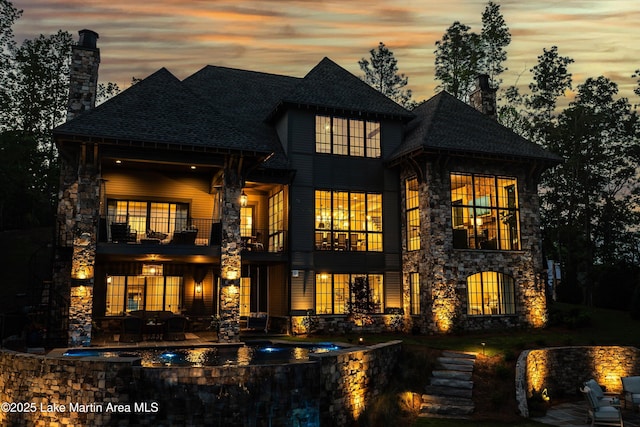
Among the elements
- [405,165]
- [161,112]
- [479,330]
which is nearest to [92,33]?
[161,112]

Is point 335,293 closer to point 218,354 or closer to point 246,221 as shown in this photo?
point 246,221

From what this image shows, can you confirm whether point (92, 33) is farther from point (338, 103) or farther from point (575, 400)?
point (575, 400)

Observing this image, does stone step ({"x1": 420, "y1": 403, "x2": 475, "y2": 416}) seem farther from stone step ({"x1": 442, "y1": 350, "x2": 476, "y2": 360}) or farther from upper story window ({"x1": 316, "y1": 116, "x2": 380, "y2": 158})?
upper story window ({"x1": 316, "y1": 116, "x2": 380, "y2": 158})

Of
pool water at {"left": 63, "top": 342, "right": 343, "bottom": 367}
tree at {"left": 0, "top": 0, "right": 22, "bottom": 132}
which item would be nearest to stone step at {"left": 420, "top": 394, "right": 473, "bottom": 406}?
pool water at {"left": 63, "top": 342, "right": 343, "bottom": 367}

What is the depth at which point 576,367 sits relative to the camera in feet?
53.2

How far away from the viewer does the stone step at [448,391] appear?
1341cm

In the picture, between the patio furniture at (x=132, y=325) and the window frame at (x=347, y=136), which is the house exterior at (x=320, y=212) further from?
the patio furniture at (x=132, y=325)

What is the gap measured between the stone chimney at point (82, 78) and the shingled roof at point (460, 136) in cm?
1248

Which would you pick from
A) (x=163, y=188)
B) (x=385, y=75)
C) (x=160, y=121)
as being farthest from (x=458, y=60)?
(x=160, y=121)

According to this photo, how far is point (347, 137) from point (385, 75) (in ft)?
71.0

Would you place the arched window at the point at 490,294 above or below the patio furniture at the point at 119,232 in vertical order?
below

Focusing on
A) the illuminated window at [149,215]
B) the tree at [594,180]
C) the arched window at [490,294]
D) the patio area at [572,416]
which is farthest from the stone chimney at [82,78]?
the tree at [594,180]

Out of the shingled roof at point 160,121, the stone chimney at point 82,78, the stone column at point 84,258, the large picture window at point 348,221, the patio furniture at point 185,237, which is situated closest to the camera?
the stone column at point 84,258

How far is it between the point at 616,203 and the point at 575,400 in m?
19.1
